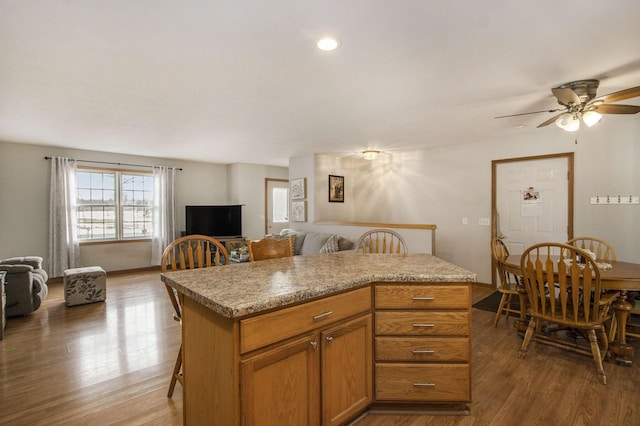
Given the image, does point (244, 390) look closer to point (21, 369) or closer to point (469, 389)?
point (469, 389)

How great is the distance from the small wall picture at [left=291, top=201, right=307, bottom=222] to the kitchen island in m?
4.13

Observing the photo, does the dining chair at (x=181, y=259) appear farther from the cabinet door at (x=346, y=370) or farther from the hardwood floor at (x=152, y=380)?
the cabinet door at (x=346, y=370)

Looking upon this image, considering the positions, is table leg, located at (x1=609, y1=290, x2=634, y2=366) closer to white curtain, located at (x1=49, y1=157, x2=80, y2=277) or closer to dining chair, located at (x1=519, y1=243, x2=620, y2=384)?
dining chair, located at (x1=519, y1=243, x2=620, y2=384)

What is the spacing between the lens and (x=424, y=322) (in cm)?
186

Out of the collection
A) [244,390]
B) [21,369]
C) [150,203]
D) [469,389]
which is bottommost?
[21,369]

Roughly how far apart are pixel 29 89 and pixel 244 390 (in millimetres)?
3277

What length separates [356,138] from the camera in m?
→ 4.75

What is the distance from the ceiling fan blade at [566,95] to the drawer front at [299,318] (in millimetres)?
2217

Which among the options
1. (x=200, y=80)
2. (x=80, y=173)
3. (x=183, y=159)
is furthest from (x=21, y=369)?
(x=183, y=159)

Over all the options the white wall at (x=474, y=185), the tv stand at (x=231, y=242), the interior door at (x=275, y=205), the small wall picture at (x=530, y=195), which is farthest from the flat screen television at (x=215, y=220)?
the small wall picture at (x=530, y=195)

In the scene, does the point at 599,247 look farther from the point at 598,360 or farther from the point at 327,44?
the point at 327,44

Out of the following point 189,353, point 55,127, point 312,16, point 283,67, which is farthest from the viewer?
point 55,127

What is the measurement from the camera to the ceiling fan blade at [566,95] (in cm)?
246

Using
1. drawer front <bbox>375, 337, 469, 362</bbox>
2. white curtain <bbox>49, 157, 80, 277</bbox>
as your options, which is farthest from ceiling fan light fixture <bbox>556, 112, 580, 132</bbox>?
white curtain <bbox>49, 157, 80, 277</bbox>
